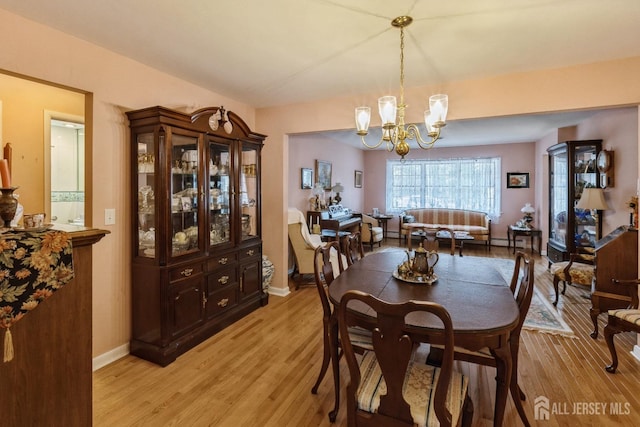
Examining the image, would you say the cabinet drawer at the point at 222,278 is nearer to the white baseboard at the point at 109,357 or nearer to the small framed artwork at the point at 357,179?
the white baseboard at the point at 109,357

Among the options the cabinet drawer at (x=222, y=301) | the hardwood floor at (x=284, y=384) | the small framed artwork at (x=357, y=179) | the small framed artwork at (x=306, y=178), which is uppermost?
the small framed artwork at (x=357, y=179)

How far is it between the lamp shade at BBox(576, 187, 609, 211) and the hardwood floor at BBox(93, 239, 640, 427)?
1.76m

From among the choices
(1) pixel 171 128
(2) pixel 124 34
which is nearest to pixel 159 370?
(1) pixel 171 128

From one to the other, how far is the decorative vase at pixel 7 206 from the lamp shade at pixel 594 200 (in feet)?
17.9

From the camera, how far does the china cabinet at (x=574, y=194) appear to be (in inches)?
174

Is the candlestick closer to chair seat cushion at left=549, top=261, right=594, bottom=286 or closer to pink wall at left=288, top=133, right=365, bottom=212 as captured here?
pink wall at left=288, top=133, right=365, bottom=212

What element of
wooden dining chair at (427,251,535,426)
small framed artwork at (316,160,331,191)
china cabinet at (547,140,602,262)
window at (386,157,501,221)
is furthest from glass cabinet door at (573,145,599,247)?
small framed artwork at (316,160,331,191)

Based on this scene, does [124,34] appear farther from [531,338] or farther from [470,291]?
[531,338]

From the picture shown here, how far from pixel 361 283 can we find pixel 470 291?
2.25 feet

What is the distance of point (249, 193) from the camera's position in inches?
144

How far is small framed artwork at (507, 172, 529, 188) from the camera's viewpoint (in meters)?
7.29

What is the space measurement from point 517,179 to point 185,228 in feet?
24.4

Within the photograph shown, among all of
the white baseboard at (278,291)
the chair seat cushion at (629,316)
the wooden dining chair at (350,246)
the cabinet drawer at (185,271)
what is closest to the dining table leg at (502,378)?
the wooden dining chair at (350,246)

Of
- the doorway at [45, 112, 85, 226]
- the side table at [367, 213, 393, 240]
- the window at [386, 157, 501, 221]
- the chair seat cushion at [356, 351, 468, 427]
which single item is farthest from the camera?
the side table at [367, 213, 393, 240]
